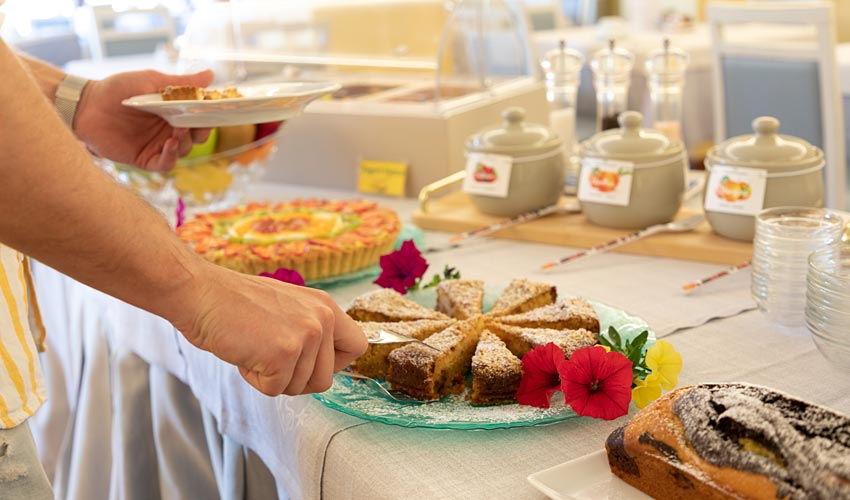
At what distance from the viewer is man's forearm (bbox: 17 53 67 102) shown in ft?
4.24

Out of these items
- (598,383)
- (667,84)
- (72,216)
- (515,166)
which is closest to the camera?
(72,216)

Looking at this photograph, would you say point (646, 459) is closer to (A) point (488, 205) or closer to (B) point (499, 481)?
(B) point (499, 481)

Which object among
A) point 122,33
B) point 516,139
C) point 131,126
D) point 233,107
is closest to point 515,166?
point 516,139

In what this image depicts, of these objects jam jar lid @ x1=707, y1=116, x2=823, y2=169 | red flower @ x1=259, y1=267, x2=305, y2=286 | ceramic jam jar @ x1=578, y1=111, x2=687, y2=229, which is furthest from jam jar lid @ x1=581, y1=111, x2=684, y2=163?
red flower @ x1=259, y1=267, x2=305, y2=286

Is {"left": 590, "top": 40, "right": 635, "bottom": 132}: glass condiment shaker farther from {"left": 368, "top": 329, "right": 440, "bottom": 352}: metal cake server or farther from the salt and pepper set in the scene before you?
{"left": 368, "top": 329, "right": 440, "bottom": 352}: metal cake server

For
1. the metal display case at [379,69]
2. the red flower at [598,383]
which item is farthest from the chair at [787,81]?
the red flower at [598,383]

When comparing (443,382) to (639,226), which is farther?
(639,226)

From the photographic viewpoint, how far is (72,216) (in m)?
0.67

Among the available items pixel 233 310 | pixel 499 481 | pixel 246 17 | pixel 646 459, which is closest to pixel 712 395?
pixel 646 459

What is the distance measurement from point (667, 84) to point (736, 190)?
37 cm

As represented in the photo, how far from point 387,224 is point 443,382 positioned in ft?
1.68

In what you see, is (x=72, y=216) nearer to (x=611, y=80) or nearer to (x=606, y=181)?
(x=606, y=181)

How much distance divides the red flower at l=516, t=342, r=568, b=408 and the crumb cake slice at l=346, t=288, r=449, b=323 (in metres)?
0.19

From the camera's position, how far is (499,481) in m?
0.76
